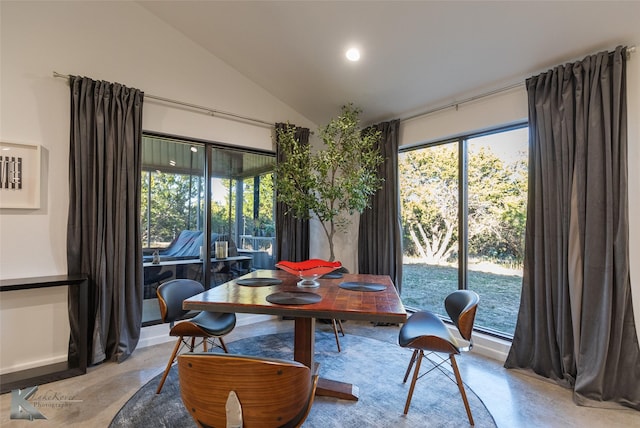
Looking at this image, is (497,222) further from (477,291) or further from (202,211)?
(202,211)

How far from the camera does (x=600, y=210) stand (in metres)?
2.17

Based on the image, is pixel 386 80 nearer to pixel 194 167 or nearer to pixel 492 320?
pixel 194 167

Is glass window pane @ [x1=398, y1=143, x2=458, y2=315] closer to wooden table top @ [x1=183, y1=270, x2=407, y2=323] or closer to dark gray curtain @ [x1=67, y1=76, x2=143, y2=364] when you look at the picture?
wooden table top @ [x1=183, y1=270, x2=407, y2=323]

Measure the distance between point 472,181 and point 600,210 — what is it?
1180 millimetres

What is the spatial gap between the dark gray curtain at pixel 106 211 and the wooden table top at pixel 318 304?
1.25 m

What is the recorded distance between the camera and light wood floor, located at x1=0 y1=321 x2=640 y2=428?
75.4 inches

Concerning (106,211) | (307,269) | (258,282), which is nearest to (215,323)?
(258,282)

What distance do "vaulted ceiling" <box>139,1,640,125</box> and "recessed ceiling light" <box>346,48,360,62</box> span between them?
0.19ft

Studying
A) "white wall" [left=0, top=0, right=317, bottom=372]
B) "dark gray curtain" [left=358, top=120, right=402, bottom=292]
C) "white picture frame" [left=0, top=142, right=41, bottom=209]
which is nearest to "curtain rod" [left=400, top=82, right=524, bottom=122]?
"dark gray curtain" [left=358, top=120, right=402, bottom=292]

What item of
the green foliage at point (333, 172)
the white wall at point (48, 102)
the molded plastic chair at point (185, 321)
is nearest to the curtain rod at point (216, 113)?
the white wall at point (48, 102)

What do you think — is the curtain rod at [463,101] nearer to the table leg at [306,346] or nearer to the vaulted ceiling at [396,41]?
the vaulted ceiling at [396,41]

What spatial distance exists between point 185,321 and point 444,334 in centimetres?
177

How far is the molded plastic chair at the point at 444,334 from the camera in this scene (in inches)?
74.6

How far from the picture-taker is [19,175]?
8.14 feet
